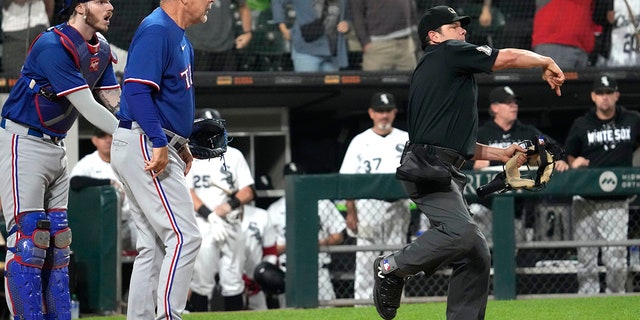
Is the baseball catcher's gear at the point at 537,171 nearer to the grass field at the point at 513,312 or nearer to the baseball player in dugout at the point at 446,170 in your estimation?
the baseball player in dugout at the point at 446,170

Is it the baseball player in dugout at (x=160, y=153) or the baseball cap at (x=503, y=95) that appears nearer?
the baseball player in dugout at (x=160, y=153)

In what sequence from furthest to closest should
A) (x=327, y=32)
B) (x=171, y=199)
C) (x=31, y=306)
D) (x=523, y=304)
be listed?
1. (x=327, y=32)
2. (x=523, y=304)
3. (x=31, y=306)
4. (x=171, y=199)

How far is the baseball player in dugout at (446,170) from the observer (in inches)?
198

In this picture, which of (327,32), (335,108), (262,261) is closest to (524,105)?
(335,108)

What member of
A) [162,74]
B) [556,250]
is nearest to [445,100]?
[162,74]

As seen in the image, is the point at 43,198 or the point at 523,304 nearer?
the point at 43,198

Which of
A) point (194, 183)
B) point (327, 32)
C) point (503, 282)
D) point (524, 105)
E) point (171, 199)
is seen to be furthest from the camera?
point (524, 105)

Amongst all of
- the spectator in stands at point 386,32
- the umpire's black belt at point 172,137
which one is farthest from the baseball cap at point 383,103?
the umpire's black belt at point 172,137

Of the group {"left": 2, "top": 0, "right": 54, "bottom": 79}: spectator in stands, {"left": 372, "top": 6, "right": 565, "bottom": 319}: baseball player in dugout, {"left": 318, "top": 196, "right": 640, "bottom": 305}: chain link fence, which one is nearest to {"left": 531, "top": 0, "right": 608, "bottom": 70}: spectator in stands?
{"left": 318, "top": 196, "right": 640, "bottom": 305}: chain link fence

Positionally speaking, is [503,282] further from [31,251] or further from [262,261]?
[31,251]

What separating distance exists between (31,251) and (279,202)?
5.18 m

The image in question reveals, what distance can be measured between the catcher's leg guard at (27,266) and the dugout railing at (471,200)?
3.16m

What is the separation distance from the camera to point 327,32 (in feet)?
33.3

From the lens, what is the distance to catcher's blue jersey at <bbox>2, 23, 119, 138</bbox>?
17.3 feet
